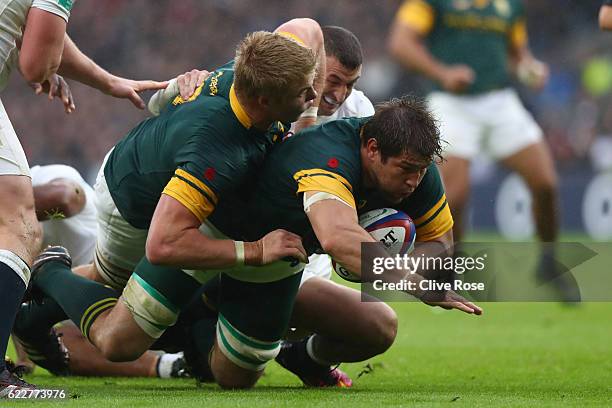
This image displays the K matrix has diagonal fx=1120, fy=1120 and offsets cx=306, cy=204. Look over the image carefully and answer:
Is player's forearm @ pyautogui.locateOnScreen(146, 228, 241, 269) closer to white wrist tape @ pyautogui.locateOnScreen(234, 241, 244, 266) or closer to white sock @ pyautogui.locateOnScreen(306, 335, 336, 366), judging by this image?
white wrist tape @ pyautogui.locateOnScreen(234, 241, 244, 266)

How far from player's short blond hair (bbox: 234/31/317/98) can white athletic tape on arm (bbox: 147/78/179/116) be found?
0.59m

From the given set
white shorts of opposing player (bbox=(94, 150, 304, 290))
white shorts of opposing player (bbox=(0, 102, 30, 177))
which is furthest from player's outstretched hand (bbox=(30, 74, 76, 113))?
white shorts of opposing player (bbox=(0, 102, 30, 177))

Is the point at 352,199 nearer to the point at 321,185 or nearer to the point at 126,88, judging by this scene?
the point at 321,185

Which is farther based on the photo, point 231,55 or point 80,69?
point 231,55

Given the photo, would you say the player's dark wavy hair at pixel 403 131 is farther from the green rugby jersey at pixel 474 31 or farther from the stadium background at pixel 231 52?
the stadium background at pixel 231 52

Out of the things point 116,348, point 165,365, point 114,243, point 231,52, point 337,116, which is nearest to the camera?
point 116,348

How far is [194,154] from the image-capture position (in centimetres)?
404

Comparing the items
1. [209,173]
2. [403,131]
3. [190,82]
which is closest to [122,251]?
[190,82]

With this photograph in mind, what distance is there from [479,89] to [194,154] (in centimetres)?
513

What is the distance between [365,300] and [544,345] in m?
2.05

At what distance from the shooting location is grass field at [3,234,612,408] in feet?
12.9

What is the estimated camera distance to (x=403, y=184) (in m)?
4.04

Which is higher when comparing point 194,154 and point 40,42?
point 40,42

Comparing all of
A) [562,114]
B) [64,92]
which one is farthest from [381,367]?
[562,114]
